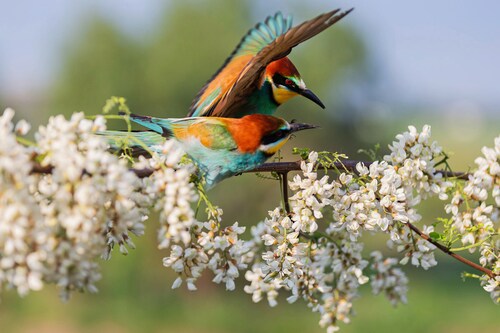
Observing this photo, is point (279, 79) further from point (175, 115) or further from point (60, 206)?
point (175, 115)

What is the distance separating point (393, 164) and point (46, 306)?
15690 millimetres

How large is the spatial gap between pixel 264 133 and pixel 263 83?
2.08ft

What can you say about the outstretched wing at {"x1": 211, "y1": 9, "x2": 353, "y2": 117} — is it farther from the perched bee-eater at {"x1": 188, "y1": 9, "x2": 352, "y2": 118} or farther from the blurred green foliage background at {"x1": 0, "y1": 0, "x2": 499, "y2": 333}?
the blurred green foliage background at {"x1": 0, "y1": 0, "x2": 499, "y2": 333}

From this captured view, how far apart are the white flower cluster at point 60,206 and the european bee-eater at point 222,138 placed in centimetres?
38

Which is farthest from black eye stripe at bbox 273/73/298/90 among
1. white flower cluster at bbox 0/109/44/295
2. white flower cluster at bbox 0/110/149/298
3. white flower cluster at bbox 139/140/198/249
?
white flower cluster at bbox 0/109/44/295

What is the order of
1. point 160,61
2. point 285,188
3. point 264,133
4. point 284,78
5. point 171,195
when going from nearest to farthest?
point 171,195 < point 264,133 < point 285,188 < point 284,78 < point 160,61

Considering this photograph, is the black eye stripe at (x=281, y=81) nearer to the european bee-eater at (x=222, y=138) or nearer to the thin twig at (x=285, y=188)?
the thin twig at (x=285, y=188)

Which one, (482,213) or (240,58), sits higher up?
(240,58)

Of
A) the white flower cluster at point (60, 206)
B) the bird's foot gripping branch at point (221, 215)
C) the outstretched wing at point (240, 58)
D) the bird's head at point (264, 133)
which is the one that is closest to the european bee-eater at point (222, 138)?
the bird's head at point (264, 133)

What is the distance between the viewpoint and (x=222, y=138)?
1.79 meters

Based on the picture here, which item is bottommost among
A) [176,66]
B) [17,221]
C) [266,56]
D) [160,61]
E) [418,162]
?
[17,221]

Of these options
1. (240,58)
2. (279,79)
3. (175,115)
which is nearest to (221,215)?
(279,79)

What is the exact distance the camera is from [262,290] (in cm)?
Result: 235

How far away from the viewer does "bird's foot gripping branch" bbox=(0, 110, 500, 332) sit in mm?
1197
